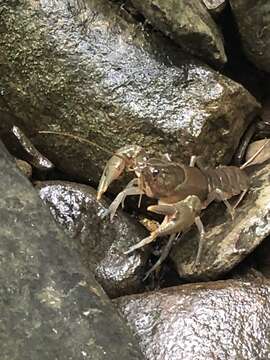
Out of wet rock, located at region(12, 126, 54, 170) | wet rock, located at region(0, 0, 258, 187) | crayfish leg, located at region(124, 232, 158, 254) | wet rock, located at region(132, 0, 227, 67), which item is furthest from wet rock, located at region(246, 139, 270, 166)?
wet rock, located at region(12, 126, 54, 170)

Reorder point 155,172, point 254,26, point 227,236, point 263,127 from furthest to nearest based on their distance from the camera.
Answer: point 263,127 < point 254,26 < point 155,172 < point 227,236

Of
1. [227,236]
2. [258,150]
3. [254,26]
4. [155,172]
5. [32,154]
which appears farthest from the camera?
[258,150]

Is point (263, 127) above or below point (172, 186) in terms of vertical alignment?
below

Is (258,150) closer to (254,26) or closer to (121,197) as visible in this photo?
(254,26)

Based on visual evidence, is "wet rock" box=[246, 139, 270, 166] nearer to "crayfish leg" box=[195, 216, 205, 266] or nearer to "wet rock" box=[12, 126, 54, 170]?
"crayfish leg" box=[195, 216, 205, 266]

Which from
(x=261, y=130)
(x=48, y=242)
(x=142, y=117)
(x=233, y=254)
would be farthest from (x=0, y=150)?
(x=261, y=130)

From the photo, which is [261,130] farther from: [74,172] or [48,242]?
[48,242]

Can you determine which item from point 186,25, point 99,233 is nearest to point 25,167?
point 99,233
